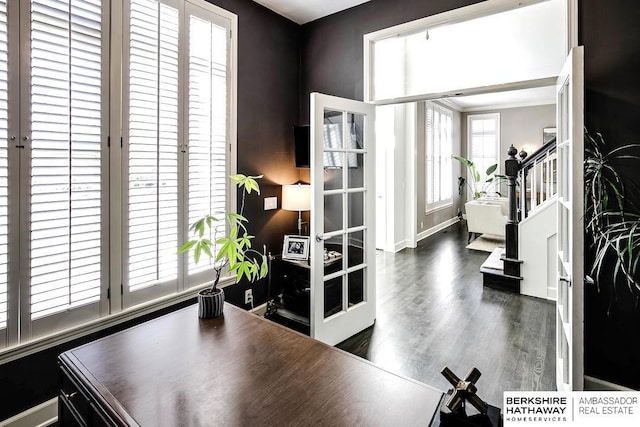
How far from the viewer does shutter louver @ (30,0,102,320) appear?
184 centimetres

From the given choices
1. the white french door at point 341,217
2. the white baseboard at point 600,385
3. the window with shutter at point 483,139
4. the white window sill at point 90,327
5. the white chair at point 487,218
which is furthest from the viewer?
the window with shutter at point 483,139

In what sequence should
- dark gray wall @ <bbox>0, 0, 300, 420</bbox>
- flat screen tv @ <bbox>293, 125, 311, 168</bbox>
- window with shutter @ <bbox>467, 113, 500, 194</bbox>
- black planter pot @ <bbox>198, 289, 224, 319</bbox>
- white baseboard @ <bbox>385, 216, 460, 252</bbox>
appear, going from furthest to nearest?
1. window with shutter @ <bbox>467, 113, 500, 194</bbox>
2. white baseboard @ <bbox>385, 216, 460, 252</bbox>
3. flat screen tv @ <bbox>293, 125, 311, 168</bbox>
4. dark gray wall @ <bbox>0, 0, 300, 420</bbox>
5. black planter pot @ <bbox>198, 289, 224, 319</bbox>

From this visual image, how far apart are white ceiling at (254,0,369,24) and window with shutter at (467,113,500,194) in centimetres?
734

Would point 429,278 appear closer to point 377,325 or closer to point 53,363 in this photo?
point 377,325

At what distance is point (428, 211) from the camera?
732 cm

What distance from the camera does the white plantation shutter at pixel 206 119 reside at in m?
2.57

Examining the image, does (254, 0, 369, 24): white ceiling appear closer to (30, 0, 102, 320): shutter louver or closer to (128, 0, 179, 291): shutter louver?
(128, 0, 179, 291): shutter louver

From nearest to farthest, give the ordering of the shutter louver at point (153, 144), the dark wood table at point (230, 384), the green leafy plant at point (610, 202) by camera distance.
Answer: the dark wood table at point (230, 384) → the green leafy plant at point (610, 202) → the shutter louver at point (153, 144)

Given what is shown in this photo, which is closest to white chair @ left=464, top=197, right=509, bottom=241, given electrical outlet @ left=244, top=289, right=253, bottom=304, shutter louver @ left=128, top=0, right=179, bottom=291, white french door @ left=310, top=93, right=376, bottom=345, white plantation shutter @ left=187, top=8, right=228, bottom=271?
white french door @ left=310, top=93, right=376, bottom=345

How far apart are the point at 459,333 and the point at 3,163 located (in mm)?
3462

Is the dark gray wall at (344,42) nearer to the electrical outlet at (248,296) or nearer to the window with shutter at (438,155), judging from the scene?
the electrical outlet at (248,296)

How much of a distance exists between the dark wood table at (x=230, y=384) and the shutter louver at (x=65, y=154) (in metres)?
0.77

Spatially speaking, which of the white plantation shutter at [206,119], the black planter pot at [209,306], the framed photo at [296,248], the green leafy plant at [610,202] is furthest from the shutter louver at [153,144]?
the green leafy plant at [610,202]

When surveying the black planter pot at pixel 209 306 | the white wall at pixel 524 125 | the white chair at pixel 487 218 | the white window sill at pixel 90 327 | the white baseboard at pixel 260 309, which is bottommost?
the white baseboard at pixel 260 309
